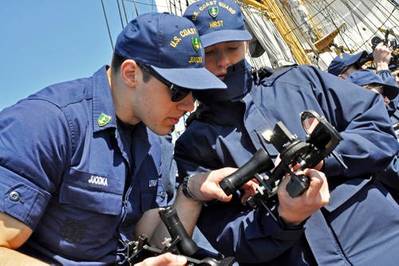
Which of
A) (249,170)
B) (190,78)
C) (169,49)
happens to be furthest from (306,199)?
(169,49)

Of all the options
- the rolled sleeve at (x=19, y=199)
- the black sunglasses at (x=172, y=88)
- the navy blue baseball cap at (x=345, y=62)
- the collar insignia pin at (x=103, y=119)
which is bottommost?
the navy blue baseball cap at (x=345, y=62)

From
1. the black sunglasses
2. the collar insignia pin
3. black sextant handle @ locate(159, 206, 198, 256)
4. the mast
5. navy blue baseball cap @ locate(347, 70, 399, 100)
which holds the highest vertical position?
the black sunglasses

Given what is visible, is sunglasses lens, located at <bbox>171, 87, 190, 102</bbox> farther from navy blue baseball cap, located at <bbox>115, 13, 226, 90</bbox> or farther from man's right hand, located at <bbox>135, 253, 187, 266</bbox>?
man's right hand, located at <bbox>135, 253, 187, 266</bbox>

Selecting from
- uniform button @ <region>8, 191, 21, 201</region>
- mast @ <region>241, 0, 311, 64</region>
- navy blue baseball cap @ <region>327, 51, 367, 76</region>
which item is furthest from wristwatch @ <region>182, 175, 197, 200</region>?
mast @ <region>241, 0, 311, 64</region>

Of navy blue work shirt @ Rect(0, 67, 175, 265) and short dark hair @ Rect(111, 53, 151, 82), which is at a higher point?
short dark hair @ Rect(111, 53, 151, 82)

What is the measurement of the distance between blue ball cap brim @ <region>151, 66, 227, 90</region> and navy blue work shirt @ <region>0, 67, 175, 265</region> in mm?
200

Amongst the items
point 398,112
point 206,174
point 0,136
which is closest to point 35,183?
point 0,136

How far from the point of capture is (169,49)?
1.35 meters

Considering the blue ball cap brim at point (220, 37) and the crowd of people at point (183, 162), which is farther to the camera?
the blue ball cap brim at point (220, 37)

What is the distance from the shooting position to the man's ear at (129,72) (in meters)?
1.35

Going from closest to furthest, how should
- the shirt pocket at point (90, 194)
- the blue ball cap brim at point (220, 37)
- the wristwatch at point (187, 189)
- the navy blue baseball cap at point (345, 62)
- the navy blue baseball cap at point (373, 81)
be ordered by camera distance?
the shirt pocket at point (90, 194) → the wristwatch at point (187, 189) → the blue ball cap brim at point (220, 37) → the navy blue baseball cap at point (373, 81) → the navy blue baseball cap at point (345, 62)

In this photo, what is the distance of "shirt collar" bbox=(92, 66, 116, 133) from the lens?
131cm

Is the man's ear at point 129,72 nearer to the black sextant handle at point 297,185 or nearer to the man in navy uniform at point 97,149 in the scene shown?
the man in navy uniform at point 97,149

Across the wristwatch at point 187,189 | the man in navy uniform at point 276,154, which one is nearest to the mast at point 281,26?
the man in navy uniform at point 276,154
